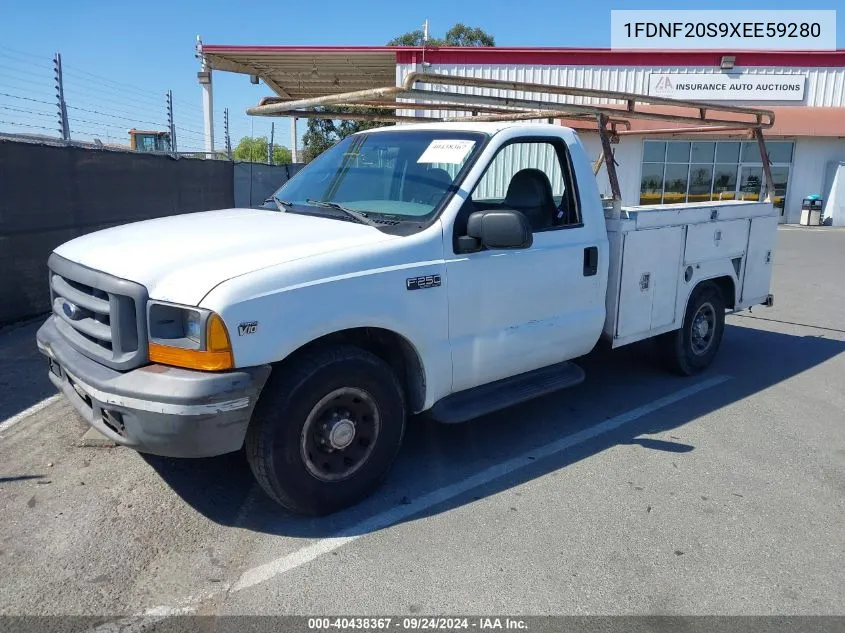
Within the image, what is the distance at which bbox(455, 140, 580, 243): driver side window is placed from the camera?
15.1 ft

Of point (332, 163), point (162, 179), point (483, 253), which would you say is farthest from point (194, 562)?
point (162, 179)

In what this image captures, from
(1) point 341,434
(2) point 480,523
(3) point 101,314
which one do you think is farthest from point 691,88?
(3) point 101,314

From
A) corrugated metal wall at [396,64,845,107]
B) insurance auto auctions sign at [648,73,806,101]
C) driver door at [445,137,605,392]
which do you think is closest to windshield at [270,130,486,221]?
driver door at [445,137,605,392]

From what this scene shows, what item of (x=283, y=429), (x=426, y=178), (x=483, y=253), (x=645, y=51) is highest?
(x=645, y=51)

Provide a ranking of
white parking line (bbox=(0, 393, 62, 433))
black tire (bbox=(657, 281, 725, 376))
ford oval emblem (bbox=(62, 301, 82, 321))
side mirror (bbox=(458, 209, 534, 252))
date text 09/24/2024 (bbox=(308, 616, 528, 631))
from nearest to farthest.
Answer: date text 09/24/2024 (bbox=(308, 616, 528, 631)), ford oval emblem (bbox=(62, 301, 82, 321)), side mirror (bbox=(458, 209, 534, 252)), white parking line (bbox=(0, 393, 62, 433)), black tire (bbox=(657, 281, 725, 376))

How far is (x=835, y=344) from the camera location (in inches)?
299

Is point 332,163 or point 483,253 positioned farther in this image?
point 332,163

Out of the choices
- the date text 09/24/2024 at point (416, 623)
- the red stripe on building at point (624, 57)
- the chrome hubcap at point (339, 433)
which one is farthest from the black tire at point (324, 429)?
the red stripe on building at point (624, 57)

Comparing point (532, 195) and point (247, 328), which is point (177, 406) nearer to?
point (247, 328)

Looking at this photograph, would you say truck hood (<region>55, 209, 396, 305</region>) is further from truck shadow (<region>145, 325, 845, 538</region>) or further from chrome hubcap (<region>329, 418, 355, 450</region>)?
truck shadow (<region>145, 325, 845, 538</region>)

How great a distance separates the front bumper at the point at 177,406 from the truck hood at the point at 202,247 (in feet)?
1.20

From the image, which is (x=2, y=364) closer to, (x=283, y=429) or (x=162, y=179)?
(x=283, y=429)

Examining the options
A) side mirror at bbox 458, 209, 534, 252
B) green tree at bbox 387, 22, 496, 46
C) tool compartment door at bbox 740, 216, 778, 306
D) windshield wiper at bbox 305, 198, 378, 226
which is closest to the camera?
side mirror at bbox 458, 209, 534, 252

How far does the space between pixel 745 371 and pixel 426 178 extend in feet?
13.0
